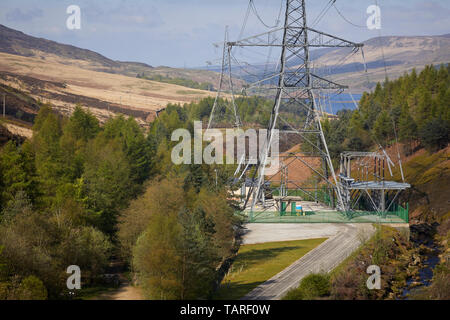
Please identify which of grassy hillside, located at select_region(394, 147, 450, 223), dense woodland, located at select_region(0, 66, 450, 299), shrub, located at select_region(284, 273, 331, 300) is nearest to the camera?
dense woodland, located at select_region(0, 66, 450, 299)

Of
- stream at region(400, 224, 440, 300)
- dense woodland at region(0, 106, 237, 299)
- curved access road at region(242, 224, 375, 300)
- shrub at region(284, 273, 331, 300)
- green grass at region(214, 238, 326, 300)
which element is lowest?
stream at region(400, 224, 440, 300)

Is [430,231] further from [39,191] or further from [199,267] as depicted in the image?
[39,191]

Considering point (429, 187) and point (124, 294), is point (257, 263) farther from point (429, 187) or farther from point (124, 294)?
point (429, 187)

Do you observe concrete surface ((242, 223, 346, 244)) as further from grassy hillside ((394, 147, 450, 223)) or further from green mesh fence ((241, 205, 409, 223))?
grassy hillside ((394, 147, 450, 223))

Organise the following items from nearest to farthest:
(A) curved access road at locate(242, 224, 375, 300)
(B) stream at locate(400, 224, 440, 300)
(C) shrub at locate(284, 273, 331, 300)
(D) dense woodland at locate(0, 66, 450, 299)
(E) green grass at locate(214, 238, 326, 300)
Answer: (D) dense woodland at locate(0, 66, 450, 299)
(C) shrub at locate(284, 273, 331, 300)
(A) curved access road at locate(242, 224, 375, 300)
(E) green grass at locate(214, 238, 326, 300)
(B) stream at locate(400, 224, 440, 300)

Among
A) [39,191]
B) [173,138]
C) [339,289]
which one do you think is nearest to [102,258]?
[39,191]

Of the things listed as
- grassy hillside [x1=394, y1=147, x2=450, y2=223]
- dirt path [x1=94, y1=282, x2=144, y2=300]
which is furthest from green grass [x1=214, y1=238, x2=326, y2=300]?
grassy hillside [x1=394, y1=147, x2=450, y2=223]
